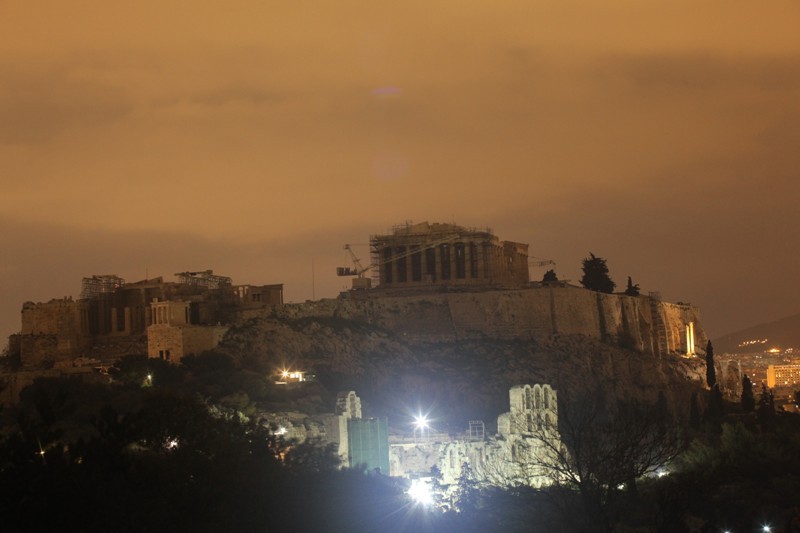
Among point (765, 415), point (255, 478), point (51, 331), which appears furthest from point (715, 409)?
point (255, 478)

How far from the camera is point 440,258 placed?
103062 millimetres

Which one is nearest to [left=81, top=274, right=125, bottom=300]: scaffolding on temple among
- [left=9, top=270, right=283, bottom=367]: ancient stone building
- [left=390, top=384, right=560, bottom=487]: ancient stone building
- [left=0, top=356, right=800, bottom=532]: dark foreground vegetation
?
[left=9, top=270, right=283, bottom=367]: ancient stone building

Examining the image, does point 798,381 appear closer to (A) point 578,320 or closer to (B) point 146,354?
(A) point 578,320

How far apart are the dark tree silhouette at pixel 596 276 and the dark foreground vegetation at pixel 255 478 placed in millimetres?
21987

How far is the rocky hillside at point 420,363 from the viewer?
89.2m

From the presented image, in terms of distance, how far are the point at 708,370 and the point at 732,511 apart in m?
38.1

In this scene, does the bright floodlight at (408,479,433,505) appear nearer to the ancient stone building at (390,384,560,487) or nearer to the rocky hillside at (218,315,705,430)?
the ancient stone building at (390,384,560,487)

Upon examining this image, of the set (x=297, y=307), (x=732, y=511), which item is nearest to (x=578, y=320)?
(x=297, y=307)

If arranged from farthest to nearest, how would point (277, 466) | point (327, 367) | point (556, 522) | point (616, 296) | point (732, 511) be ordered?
point (616, 296) < point (327, 367) < point (732, 511) < point (277, 466) < point (556, 522)

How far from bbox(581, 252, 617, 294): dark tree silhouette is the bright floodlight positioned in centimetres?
4008

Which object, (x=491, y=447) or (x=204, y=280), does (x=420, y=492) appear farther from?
(x=204, y=280)

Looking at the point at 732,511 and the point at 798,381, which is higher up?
the point at 798,381

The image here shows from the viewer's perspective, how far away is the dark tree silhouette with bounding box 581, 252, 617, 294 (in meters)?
112

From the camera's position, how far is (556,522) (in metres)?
55.0
